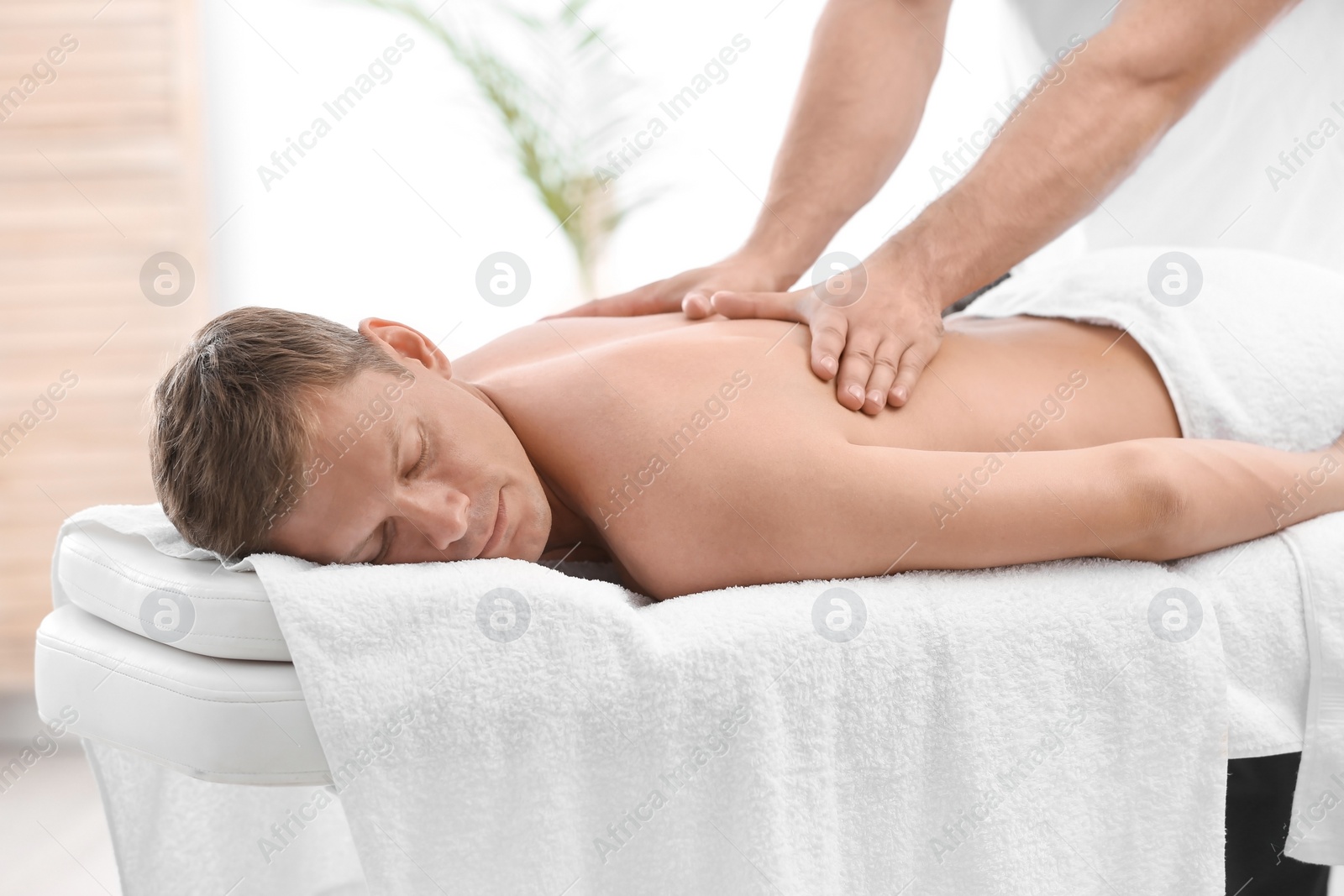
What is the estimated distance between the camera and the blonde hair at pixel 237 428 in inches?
33.3

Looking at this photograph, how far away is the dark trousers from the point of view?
891 millimetres

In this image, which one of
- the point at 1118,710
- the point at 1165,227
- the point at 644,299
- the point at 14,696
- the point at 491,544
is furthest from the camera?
the point at 14,696

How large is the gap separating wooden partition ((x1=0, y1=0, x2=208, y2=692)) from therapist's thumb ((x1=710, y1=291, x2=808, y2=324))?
166 centimetres

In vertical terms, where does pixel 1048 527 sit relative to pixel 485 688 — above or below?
above

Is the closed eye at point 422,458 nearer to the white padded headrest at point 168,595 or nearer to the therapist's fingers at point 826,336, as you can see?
the white padded headrest at point 168,595

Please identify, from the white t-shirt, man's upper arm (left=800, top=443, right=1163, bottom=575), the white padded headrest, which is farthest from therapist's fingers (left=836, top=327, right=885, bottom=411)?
the white t-shirt

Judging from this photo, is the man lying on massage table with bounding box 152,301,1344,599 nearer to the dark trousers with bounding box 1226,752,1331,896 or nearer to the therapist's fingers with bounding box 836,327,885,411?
the therapist's fingers with bounding box 836,327,885,411

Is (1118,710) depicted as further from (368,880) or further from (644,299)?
(644,299)

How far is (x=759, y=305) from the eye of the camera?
1137mm

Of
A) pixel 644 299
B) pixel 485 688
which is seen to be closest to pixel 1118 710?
pixel 485 688

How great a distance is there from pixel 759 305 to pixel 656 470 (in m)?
0.31

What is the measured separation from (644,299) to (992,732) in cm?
75

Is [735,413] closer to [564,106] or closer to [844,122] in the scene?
[844,122]

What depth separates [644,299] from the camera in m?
1.33
